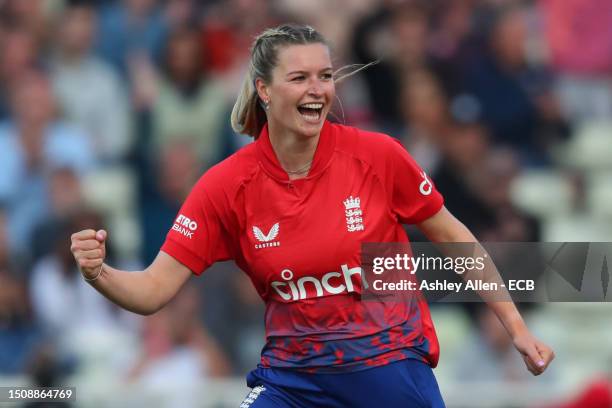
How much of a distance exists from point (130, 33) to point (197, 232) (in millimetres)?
5531

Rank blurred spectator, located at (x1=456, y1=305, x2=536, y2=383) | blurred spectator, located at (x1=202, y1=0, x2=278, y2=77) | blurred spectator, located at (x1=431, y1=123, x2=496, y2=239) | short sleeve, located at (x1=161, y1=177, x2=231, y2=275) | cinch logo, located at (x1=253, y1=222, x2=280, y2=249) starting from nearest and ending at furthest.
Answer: cinch logo, located at (x1=253, y1=222, x2=280, y2=249) < short sleeve, located at (x1=161, y1=177, x2=231, y2=275) < blurred spectator, located at (x1=456, y1=305, x2=536, y2=383) < blurred spectator, located at (x1=431, y1=123, x2=496, y2=239) < blurred spectator, located at (x1=202, y1=0, x2=278, y2=77)

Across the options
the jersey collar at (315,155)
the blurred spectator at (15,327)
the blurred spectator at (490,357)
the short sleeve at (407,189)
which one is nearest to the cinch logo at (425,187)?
the short sleeve at (407,189)

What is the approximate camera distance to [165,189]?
380 inches

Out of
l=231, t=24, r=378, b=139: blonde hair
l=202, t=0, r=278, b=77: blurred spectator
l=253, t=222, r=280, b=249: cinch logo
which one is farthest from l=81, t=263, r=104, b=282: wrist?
l=202, t=0, r=278, b=77: blurred spectator

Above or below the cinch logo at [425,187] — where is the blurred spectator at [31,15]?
above

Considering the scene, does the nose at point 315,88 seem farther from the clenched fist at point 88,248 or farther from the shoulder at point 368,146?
the clenched fist at point 88,248

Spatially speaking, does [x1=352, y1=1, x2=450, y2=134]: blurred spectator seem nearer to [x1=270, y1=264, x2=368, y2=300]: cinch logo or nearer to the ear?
the ear

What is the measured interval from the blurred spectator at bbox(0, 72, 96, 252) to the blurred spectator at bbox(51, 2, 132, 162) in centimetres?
11

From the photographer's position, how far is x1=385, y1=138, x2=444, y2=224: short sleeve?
5047 mm

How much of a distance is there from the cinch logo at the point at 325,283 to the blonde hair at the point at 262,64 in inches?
29.2

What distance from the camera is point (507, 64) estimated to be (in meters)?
9.66

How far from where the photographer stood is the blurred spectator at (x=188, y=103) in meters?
9.80

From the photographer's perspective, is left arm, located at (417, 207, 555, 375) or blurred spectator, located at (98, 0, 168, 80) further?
blurred spectator, located at (98, 0, 168, 80)

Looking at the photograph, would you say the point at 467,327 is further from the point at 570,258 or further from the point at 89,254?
the point at 89,254
